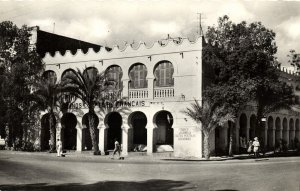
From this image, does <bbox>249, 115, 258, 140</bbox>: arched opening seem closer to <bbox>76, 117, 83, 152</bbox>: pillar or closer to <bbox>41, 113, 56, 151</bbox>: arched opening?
<bbox>76, 117, 83, 152</bbox>: pillar

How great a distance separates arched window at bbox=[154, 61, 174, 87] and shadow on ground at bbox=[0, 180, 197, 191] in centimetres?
1833

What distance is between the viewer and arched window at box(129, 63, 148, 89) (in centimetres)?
3712

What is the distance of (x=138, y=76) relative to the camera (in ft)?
123

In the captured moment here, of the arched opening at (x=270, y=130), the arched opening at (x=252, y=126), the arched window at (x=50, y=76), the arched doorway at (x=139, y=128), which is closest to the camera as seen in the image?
the arched doorway at (x=139, y=128)

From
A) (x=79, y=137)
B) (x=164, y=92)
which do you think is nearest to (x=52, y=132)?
(x=79, y=137)

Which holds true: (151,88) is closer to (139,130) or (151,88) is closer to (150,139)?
(150,139)

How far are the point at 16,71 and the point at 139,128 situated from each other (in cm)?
1209

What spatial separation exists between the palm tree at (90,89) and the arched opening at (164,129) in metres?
5.17

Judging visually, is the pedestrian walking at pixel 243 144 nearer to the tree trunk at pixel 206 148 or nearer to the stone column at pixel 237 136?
the stone column at pixel 237 136

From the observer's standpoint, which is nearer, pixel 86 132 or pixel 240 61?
pixel 240 61

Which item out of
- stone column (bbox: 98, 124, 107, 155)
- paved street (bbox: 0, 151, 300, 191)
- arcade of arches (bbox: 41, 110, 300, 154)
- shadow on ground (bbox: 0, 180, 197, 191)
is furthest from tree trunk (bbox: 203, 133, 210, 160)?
shadow on ground (bbox: 0, 180, 197, 191)

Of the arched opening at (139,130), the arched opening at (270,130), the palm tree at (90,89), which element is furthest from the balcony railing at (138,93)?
the arched opening at (270,130)

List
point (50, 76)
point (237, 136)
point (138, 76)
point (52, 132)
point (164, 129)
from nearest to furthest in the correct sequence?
point (138, 76) < point (164, 129) < point (237, 136) < point (52, 132) < point (50, 76)

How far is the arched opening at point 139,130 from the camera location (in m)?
38.6
